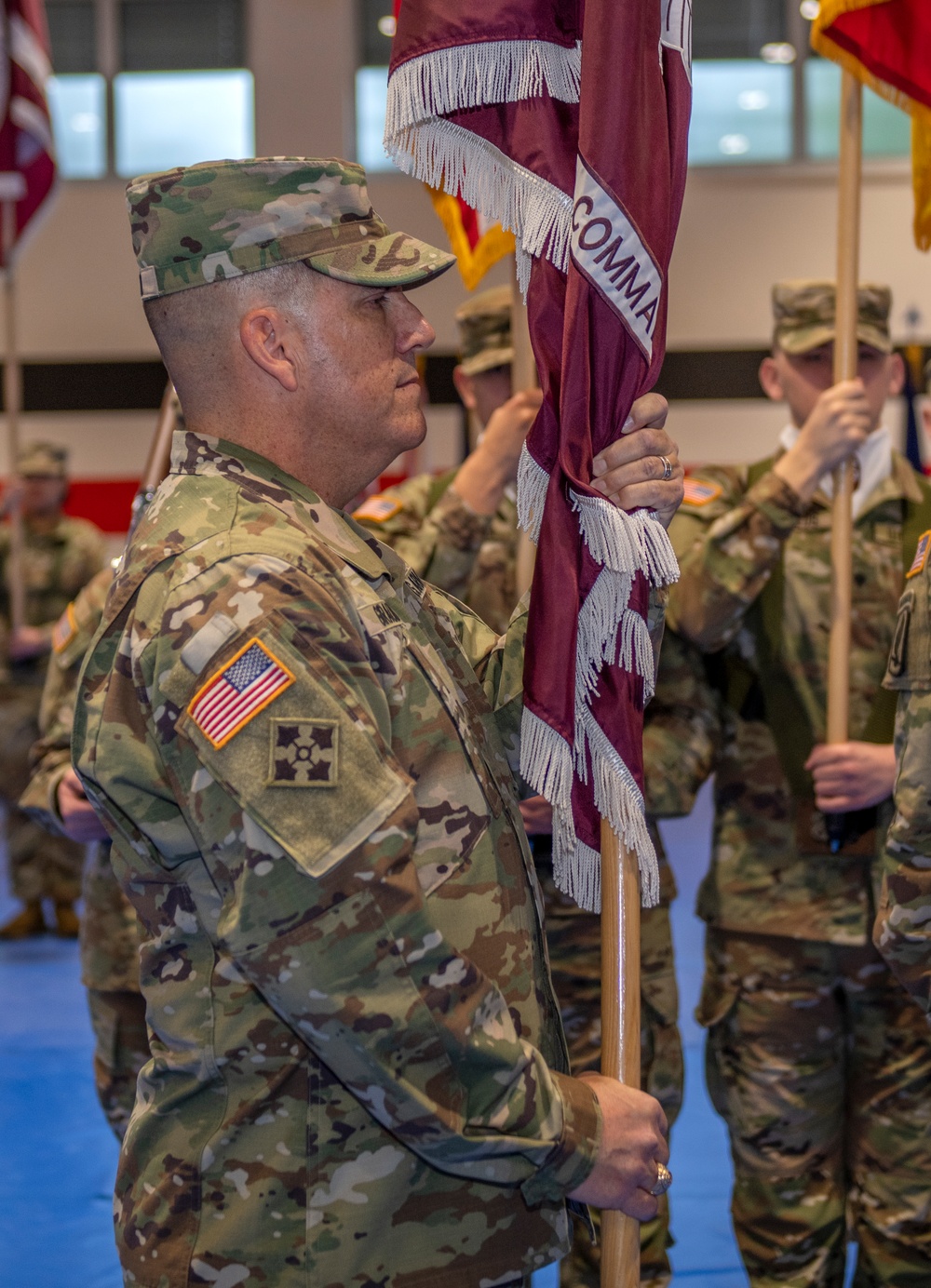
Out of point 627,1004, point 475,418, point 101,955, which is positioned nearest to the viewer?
point 627,1004

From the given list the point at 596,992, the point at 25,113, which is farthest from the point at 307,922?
the point at 25,113

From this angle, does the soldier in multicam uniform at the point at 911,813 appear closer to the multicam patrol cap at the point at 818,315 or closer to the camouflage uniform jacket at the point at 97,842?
the multicam patrol cap at the point at 818,315

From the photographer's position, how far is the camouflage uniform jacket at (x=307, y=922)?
1194 mm

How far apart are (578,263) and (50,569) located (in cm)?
470

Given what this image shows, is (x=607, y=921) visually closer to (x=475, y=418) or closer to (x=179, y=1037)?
(x=179, y=1037)

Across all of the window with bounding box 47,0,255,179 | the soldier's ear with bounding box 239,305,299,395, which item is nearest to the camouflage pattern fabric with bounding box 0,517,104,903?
the window with bounding box 47,0,255,179

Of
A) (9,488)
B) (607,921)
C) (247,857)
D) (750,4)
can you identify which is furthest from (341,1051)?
(750,4)

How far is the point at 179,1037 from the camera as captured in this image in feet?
4.31

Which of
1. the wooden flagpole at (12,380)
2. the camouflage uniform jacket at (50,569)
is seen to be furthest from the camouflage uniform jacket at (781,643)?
the camouflage uniform jacket at (50,569)

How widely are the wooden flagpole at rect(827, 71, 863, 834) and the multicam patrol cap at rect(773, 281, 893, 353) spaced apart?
237 millimetres

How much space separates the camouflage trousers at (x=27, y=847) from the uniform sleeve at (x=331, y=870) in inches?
171

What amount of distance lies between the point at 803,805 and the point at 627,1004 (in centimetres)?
112

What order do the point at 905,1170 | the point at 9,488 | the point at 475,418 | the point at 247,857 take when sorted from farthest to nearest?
the point at 9,488, the point at 475,418, the point at 905,1170, the point at 247,857

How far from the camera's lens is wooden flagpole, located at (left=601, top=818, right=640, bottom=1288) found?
1.54 meters
